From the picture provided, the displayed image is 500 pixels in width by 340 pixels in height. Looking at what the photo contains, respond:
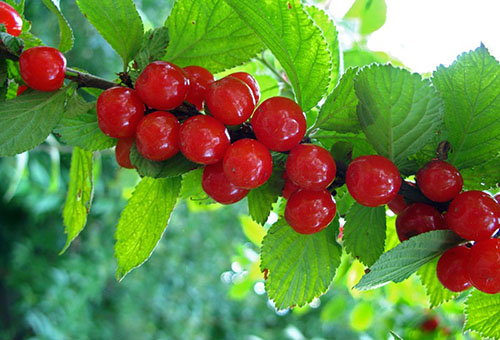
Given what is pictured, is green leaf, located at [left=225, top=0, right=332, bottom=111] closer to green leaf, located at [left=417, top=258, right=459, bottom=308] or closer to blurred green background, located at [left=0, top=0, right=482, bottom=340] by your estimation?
green leaf, located at [left=417, top=258, right=459, bottom=308]

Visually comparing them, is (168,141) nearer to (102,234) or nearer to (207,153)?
(207,153)

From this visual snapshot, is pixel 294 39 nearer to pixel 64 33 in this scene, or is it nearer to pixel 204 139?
pixel 204 139

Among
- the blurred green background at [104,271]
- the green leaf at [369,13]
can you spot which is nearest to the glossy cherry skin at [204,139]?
the green leaf at [369,13]

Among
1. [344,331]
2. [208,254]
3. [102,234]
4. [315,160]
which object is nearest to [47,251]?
[102,234]

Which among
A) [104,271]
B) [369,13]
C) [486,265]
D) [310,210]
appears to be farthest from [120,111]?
[104,271]

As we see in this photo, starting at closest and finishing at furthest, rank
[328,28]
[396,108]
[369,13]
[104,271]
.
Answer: [396,108]
[328,28]
[369,13]
[104,271]
